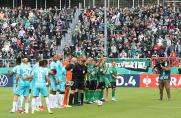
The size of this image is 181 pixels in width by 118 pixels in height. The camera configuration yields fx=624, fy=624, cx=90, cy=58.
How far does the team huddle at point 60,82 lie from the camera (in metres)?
23.5

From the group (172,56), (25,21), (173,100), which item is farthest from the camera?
(25,21)

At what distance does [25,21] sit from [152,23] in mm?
11530

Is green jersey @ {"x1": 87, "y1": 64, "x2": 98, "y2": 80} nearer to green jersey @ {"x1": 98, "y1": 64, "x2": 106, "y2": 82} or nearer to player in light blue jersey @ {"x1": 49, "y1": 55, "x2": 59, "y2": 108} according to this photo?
green jersey @ {"x1": 98, "y1": 64, "x2": 106, "y2": 82}

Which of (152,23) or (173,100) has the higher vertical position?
(152,23)

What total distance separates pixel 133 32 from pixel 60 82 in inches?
990

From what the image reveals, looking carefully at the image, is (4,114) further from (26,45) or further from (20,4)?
(20,4)

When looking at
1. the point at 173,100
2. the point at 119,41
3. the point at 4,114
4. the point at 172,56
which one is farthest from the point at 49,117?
the point at 119,41

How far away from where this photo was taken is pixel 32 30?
5394 centimetres

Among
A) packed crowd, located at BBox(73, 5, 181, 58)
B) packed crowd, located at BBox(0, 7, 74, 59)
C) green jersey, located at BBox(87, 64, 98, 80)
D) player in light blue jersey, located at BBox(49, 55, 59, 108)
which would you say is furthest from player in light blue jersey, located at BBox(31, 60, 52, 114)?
packed crowd, located at BBox(0, 7, 74, 59)

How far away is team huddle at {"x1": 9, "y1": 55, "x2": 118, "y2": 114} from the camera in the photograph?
76.9ft

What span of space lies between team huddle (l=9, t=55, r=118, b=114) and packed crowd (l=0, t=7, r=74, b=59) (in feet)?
64.9

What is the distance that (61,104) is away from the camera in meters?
26.7

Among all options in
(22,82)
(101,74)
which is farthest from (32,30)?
(22,82)

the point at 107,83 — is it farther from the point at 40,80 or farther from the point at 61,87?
the point at 40,80
